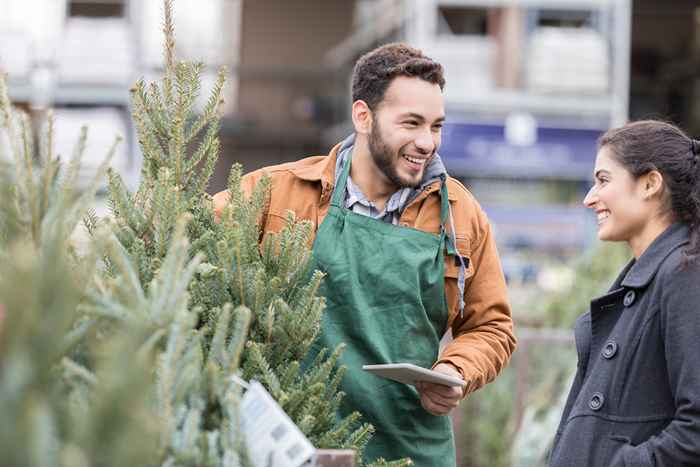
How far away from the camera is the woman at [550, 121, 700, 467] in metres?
2.50

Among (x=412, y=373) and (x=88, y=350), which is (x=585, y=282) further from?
(x=88, y=350)

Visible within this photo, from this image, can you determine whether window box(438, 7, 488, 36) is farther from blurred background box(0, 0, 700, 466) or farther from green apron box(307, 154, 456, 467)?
green apron box(307, 154, 456, 467)

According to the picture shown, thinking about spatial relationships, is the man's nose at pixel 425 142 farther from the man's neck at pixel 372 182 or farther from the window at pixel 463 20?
the window at pixel 463 20

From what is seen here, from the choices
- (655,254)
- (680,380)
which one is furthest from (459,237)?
(680,380)

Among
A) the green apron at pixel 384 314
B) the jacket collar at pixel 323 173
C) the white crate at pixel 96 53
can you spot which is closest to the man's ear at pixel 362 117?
the jacket collar at pixel 323 173

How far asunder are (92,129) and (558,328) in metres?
5.17

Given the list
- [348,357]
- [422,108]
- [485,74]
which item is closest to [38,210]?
[348,357]

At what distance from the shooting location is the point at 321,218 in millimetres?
3066

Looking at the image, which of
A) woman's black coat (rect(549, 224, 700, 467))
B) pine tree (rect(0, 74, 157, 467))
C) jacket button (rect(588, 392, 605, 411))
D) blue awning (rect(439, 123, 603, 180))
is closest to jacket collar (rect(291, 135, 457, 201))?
woman's black coat (rect(549, 224, 700, 467))

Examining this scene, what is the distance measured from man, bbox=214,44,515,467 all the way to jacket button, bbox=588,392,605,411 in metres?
0.33

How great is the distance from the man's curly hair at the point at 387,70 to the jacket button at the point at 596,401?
1004 millimetres

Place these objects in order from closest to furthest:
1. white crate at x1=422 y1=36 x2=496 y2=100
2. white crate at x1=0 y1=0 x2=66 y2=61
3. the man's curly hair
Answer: the man's curly hair → white crate at x1=422 y1=36 x2=496 y2=100 → white crate at x1=0 y1=0 x2=66 y2=61

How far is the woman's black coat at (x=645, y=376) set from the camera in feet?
8.12

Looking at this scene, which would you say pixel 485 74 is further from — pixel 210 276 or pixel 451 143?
pixel 210 276
